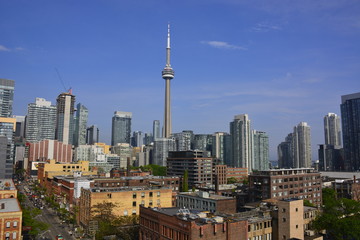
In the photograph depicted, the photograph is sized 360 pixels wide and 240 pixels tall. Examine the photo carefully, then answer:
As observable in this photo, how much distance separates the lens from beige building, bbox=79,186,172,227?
8181 centimetres

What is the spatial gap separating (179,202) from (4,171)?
373 ft

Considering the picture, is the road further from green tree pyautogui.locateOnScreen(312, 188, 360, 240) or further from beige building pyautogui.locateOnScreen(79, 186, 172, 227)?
green tree pyautogui.locateOnScreen(312, 188, 360, 240)

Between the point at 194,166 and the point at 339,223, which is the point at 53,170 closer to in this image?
the point at 194,166

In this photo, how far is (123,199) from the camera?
84.6 metres

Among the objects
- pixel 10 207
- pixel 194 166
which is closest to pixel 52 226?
pixel 10 207

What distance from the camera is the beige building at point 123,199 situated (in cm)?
8181

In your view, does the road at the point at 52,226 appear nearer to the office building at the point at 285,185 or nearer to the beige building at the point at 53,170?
the beige building at the point at 53,170

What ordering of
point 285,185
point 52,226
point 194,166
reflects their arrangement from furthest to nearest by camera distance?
point 194,166
point 285,185
point 52,226

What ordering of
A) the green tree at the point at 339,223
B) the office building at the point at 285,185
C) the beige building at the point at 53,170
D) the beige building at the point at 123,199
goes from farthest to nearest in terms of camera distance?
the beige building at the point at 53,170
the office building at the point at 285,185
the beige building at the point at 123,199
the green tree at the point at 339,223

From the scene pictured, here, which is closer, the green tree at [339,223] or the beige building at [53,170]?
the green tree at [339,223]

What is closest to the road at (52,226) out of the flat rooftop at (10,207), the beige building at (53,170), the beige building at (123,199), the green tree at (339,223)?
the beige building at (123,199)

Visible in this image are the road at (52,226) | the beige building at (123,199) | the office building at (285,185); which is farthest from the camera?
the office building at (285,185)

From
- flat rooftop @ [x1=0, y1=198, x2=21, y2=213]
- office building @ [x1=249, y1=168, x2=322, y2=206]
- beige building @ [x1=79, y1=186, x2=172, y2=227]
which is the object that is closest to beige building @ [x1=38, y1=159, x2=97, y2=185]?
beige building @ [x1=79, y1=186, x2=172, y2=227]

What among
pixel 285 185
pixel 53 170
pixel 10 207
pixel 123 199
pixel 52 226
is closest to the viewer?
pixel 10 207
